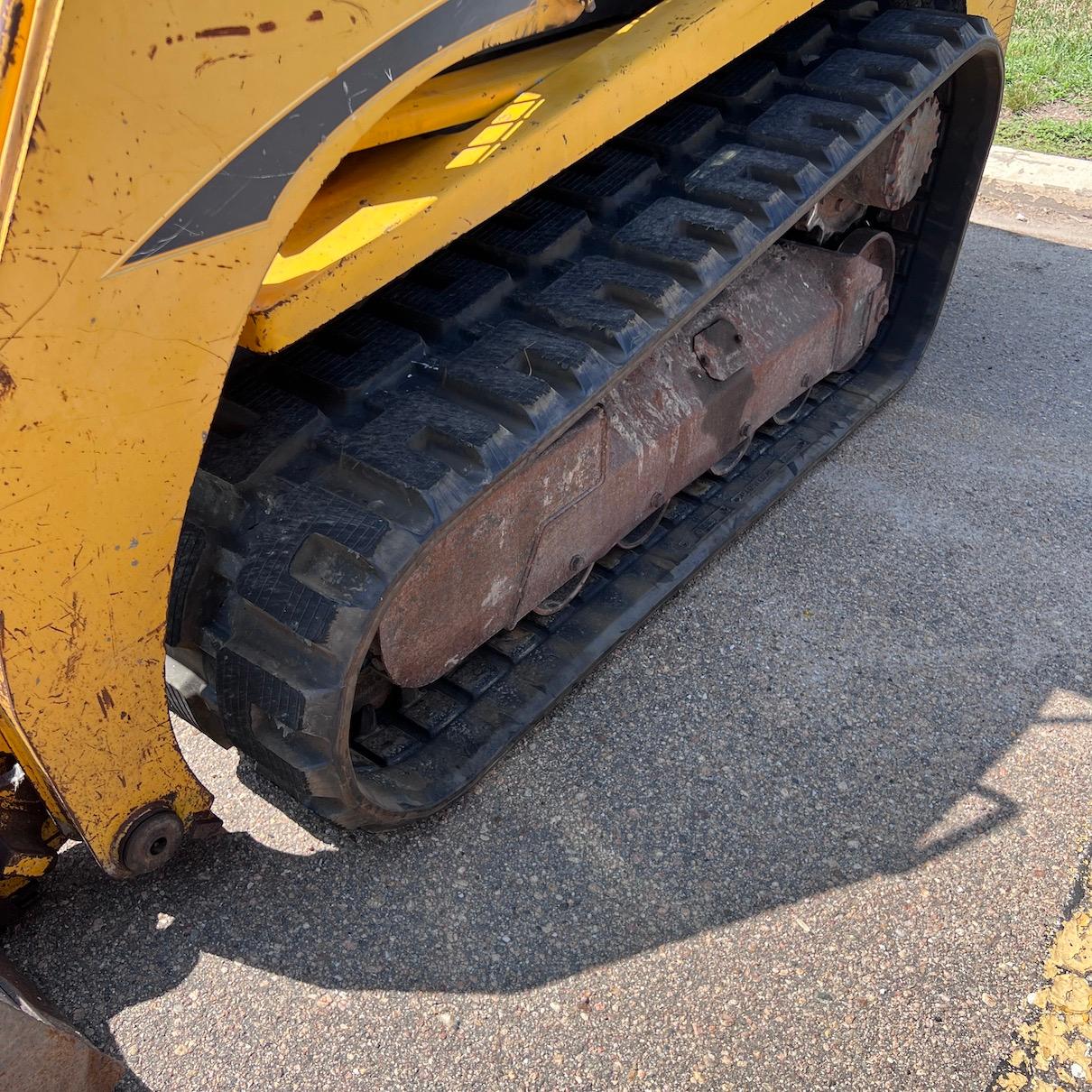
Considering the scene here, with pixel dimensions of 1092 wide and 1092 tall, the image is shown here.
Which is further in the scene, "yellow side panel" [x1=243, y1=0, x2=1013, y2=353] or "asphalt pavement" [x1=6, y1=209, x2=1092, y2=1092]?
"asphalt pavement" [x1=6, y1=209, x2=1092, y2=1092]

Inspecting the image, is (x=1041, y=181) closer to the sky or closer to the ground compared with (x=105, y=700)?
closer to the ground

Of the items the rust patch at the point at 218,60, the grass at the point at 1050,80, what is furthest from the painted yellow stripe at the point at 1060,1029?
the grass at the point at 1050,80

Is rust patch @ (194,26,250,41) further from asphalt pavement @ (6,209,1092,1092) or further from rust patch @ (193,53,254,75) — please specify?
asphalt pavement @ (6,209,1092,1092)

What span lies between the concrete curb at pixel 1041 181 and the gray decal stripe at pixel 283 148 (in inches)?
193

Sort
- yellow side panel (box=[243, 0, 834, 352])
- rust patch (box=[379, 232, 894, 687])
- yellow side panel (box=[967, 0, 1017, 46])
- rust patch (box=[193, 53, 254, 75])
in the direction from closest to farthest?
rust patch (box=[193, 53, 254, 75])
yellow side panel (box=[243, 0, 834, 352])
rust patch (box=[379, 232, 894, 687])
yellow side panel (box=[967, 0, 1017, 46])

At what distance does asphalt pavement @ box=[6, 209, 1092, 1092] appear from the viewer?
2059 millimetres

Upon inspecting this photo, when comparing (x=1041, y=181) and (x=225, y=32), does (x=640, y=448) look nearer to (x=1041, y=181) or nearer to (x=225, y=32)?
(x=225, y=32)

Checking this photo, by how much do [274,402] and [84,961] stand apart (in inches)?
46.1

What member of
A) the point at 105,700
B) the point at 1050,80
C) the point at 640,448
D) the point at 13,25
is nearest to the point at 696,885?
the point at 640,448

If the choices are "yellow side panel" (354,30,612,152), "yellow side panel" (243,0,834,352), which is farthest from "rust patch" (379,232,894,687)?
"yellow side panel" (354,30,612,152)

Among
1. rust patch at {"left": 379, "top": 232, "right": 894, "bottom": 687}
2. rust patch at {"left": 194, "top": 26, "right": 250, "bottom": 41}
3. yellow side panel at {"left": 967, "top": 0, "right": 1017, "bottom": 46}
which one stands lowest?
rust patch at {"left": 379, "top": 232, "right": 894, "bottom": 687}

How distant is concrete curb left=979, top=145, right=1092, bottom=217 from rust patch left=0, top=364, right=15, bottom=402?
17.9 ft

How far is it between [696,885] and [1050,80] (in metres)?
6.54

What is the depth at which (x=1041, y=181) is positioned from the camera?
231 inches
